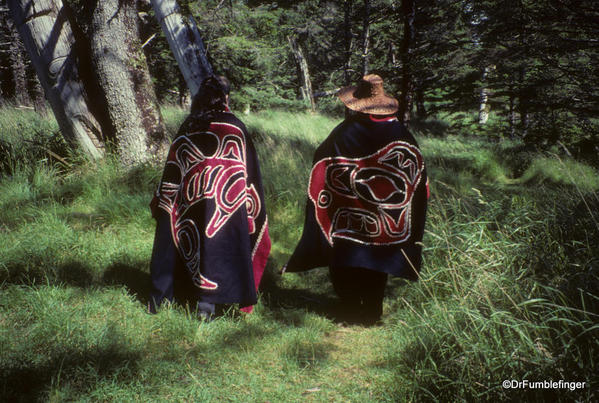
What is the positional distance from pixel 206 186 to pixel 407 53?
666 cm

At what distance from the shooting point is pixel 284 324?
129 inches

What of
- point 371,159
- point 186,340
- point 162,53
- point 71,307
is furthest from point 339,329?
point 162,53

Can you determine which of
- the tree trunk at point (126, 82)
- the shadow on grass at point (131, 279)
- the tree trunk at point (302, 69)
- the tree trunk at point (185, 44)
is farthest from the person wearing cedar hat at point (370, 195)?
the tree trunk at point (302, 69)

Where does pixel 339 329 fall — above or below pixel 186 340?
below

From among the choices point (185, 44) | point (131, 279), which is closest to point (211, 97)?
point (185, 44)

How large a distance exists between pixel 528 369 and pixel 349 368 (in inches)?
47.2

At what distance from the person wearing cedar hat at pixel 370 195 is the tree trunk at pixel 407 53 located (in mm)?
5464

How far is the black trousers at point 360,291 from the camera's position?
3.32 metres

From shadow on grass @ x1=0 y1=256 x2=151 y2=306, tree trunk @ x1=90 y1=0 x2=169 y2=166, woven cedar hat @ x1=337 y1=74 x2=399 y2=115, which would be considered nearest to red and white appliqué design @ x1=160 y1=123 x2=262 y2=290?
shadow on grass @ x1=0 y1=256 x2=151 y2=306

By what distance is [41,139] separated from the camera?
6.17 metres

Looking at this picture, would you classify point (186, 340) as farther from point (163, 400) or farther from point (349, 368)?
point (349, 368)

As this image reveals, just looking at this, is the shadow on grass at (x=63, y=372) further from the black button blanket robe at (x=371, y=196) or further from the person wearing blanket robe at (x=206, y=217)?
the black button blanket robe at (x=371, y=196)

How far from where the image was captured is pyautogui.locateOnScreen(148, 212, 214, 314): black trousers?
10.2 ft

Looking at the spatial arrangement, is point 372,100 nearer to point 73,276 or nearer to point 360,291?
point 360,291
